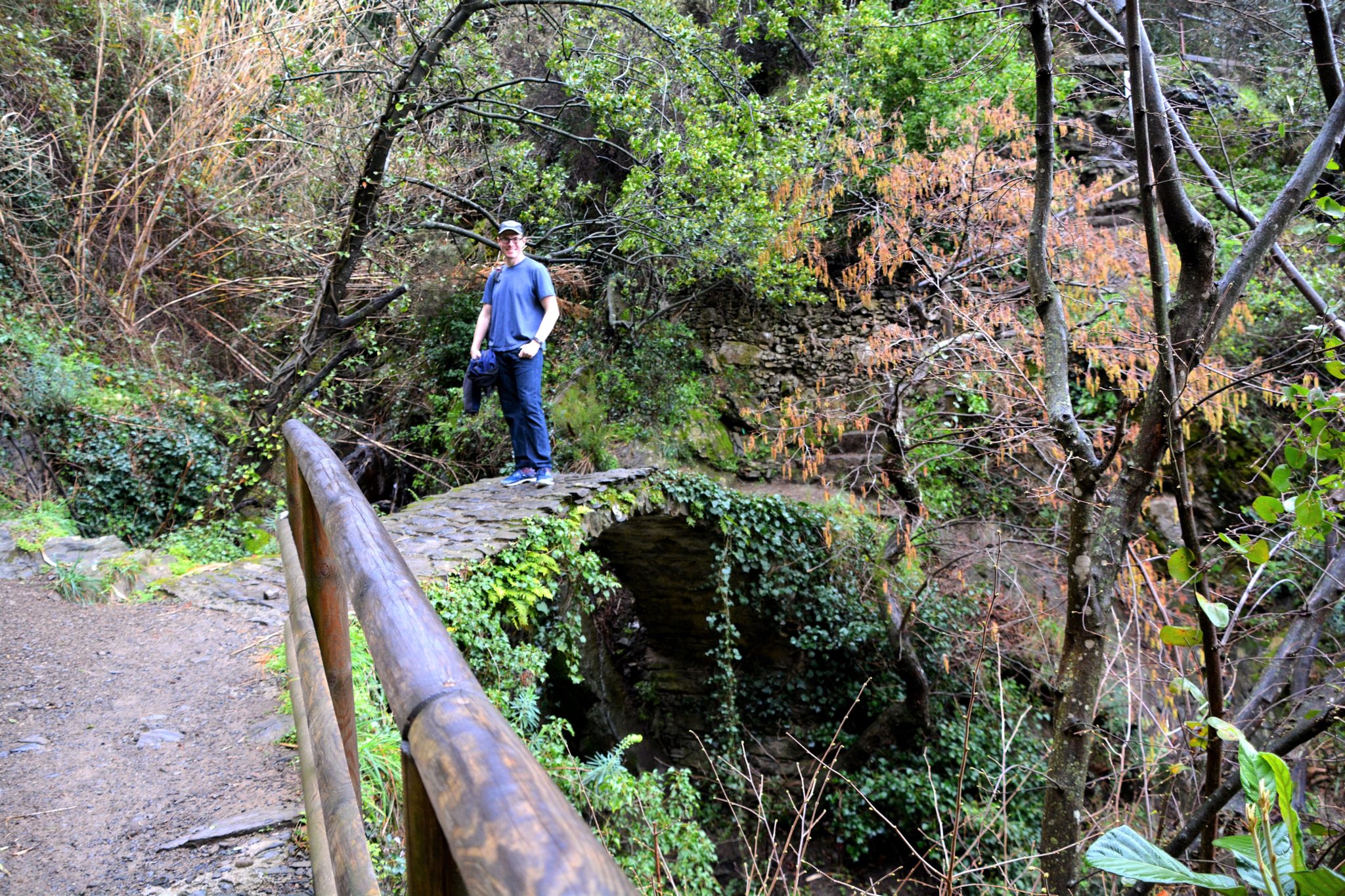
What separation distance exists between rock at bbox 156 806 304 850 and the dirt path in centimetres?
2

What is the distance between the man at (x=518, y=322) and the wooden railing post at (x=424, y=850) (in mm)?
4100

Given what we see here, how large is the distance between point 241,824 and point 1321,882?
2.45 meters

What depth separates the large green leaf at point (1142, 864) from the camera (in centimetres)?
125

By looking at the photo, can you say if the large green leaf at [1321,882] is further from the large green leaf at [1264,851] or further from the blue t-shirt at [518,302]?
the blue t-shirt at [518,302]

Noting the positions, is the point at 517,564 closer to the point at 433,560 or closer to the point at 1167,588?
the point at 433,560

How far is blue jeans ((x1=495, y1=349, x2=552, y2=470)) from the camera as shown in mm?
5094

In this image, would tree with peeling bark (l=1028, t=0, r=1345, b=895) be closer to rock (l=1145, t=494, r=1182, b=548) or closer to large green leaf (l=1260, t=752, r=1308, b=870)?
large green leaf (l=1260, t=752, r=1308, b=870)

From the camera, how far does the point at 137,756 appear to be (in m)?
2.52

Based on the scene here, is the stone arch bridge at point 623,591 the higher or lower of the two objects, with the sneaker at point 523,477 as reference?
lower

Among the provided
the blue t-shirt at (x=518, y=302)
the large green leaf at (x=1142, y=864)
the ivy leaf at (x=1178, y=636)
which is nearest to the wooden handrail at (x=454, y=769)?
the large green leaf at (x=1142, y=864)

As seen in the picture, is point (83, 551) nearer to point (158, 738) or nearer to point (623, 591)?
point (158, 738)

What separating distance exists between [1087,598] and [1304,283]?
1.71 m

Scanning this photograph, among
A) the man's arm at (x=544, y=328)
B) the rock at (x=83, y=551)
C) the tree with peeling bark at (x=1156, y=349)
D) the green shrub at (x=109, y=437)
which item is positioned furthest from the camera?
the green shrub at (x=109, y=437)

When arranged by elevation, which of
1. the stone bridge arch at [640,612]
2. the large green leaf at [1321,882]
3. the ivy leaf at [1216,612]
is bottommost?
the stone bridge arch at [640,612]
